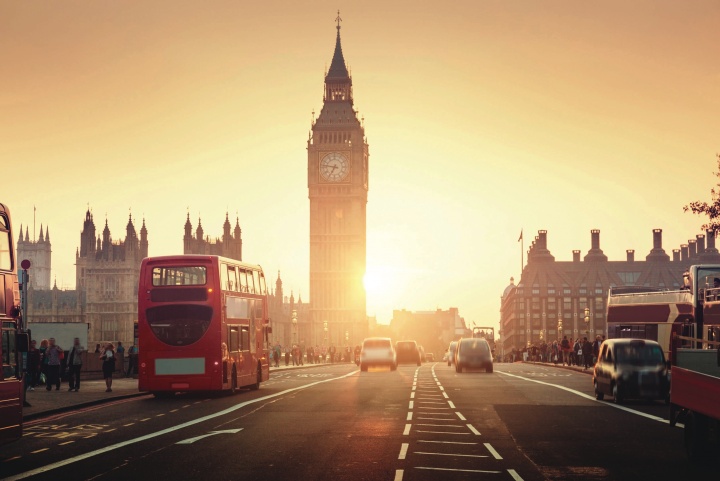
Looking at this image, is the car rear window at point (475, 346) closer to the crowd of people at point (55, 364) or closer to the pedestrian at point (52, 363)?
the crowd of people at point (55, 364)

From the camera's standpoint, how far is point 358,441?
1952 cm

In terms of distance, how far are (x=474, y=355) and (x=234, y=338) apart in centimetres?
2450

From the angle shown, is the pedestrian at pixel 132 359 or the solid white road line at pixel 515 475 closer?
the solid white road line at pixel 515 475

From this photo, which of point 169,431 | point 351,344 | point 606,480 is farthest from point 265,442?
point 351,344

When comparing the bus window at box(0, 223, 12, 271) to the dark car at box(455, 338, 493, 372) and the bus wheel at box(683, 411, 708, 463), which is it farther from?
the dark car at box(455, 338, 493, 372)

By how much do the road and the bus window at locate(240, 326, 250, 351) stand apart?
3043 millimetres

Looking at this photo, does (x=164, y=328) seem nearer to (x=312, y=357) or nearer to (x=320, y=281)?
(x=312, y=357)

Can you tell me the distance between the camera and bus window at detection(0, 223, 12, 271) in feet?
56.7

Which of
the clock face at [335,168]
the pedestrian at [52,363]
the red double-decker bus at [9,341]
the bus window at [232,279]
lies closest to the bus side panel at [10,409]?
the red double-decker bus at [9,341]

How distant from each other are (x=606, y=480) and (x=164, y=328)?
65.4 ft

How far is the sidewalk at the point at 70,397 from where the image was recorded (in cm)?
2777

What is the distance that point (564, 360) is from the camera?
239 feet

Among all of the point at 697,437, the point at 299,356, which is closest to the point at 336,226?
the point at 299,356

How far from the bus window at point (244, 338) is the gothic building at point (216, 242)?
269ft
